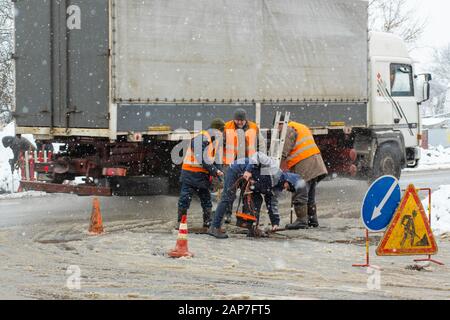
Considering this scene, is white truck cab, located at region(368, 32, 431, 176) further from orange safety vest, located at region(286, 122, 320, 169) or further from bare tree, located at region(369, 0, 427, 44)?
bare tree, located at region(369, 0, 427, 44)

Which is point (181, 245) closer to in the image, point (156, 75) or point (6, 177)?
point (156, 75)

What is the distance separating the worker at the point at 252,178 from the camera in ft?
36.5

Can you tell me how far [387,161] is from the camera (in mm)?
17594

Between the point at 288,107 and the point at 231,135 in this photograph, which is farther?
the point at 288,107

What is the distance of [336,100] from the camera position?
16.2m

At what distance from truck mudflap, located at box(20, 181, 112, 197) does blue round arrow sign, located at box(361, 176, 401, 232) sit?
5532mm

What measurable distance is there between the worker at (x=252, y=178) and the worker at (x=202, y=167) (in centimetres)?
A: 22

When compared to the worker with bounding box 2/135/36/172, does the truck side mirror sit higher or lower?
higher

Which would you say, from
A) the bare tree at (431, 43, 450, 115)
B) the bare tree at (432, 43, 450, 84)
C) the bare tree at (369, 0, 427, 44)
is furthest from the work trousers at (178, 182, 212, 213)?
the bare tree at (432, 43, 450, 84)

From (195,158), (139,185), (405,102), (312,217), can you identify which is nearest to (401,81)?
(405,102)

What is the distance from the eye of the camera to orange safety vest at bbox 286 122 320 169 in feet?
39.7
